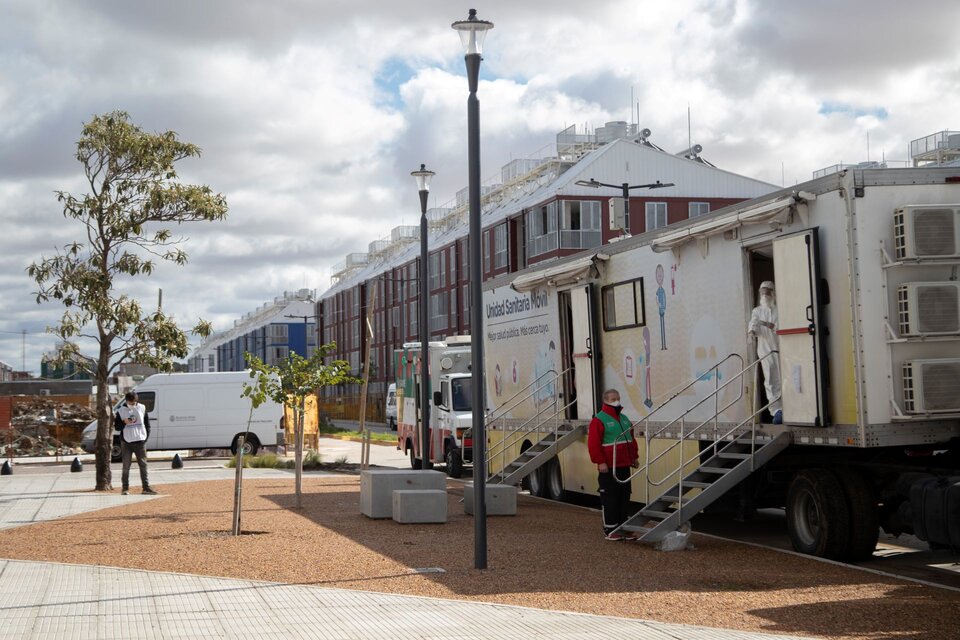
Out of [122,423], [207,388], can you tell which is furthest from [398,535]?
[207,388]

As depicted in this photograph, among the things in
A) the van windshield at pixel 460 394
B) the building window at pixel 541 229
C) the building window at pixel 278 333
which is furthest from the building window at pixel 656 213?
the building window at pixel 278 333

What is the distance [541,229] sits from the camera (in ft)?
194

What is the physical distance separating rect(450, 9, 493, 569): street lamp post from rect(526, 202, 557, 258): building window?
46136 mm

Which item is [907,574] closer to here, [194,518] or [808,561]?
[808,561]

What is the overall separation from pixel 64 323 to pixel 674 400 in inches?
428

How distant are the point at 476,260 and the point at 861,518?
174 inches

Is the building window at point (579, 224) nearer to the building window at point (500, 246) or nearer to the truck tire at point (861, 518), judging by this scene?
the building window at point (500, 246)

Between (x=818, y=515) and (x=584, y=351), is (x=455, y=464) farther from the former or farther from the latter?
(x=818, y=515)

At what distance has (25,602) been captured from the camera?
9141mm

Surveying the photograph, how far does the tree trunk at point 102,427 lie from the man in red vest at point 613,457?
10.0 metres

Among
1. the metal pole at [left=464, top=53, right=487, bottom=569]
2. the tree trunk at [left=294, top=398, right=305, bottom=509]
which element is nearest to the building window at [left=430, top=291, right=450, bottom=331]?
the tree trunk at [left=294, top=398, right=305, bottom=509]

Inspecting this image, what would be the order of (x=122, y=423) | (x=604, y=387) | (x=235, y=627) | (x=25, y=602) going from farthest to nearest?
(x=122, y=423), (x=604, y=387), (x=25, y=602), (x=235, y=627)

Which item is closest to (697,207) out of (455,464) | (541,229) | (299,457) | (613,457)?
(541,229)

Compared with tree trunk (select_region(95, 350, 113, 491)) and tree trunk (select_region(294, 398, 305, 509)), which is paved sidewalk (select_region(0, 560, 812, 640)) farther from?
tree trunk (select_region(95, 350, 113, 491))
